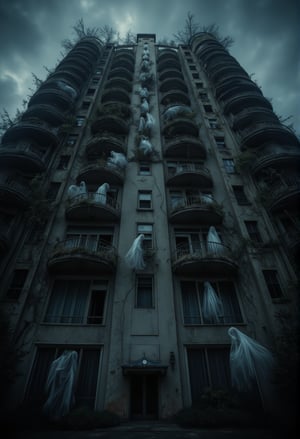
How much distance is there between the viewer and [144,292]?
13.3 meters

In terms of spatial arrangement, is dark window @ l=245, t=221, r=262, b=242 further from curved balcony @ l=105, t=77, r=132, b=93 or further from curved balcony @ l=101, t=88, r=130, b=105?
curved balcony @ l=105, t=77, r=132, b=93

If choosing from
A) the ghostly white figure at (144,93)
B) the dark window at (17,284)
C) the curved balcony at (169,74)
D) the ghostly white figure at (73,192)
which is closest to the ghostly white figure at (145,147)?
the ghostly white figure at (73,192)

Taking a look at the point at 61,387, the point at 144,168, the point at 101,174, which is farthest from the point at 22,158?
the point at 61,387

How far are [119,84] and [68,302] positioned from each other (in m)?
27.1

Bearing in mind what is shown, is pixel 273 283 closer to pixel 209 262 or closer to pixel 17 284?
pixel 209 262

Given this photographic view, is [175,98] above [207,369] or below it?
above

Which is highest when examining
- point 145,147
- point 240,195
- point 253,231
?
point 145,147

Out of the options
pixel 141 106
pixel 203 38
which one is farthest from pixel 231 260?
pixel 203 38

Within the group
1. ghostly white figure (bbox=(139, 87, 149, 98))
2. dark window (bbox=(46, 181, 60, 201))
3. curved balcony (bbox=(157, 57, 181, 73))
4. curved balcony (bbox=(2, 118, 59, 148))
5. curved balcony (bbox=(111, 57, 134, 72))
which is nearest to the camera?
dark window (bbox=(46, 181, 60, 201))

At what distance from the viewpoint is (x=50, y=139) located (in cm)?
1952

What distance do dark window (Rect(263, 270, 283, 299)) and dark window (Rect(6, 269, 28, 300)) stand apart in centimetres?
1403

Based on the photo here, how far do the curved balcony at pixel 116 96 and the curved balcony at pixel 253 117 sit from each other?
1303 centimetres

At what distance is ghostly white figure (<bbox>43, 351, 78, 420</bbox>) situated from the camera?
884 cm

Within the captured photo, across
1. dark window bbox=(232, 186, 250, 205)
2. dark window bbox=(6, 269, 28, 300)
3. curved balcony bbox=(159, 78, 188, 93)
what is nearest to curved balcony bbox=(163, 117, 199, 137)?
dark window bbox=(232, 186, 250, 205)
